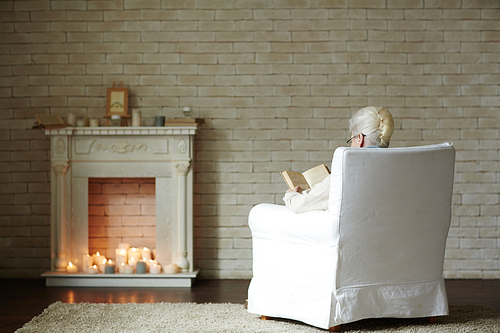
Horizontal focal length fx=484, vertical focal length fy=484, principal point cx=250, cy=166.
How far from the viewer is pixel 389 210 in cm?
241

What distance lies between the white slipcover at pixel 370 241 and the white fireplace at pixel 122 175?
55.4 inches

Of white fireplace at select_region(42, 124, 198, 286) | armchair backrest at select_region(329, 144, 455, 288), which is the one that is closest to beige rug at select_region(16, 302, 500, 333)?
armchair backrest at select_region(329, 144, 455, 288)

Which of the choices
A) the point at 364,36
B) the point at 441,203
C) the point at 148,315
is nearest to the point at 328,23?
the point at 364,36

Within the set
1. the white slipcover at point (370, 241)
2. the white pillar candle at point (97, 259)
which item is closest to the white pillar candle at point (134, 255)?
the white pillar candle at point (97, 259)

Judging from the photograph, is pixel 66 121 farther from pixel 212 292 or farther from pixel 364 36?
pixel 364 36

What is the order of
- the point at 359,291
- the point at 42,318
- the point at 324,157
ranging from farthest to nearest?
the point at 324,157 → the point at 42,318 → the point at 359,291

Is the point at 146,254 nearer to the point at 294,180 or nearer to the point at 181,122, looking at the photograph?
the point at 181,122

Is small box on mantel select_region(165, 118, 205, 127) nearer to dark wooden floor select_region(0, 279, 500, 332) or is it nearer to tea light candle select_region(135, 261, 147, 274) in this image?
tea light candle select_region(135, 261, 147, 274)

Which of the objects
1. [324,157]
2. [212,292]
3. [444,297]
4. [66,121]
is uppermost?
[66,121]

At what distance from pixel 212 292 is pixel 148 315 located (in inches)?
31.6

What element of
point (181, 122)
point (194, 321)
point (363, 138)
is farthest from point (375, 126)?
point (181, 122)

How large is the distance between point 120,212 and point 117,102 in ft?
3.08

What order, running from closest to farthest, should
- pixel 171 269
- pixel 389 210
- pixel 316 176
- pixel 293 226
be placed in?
pixel 389 210 < pixel 293 226 < pixel 316 176 < pixel 171 269

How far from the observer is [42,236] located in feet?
13.7
